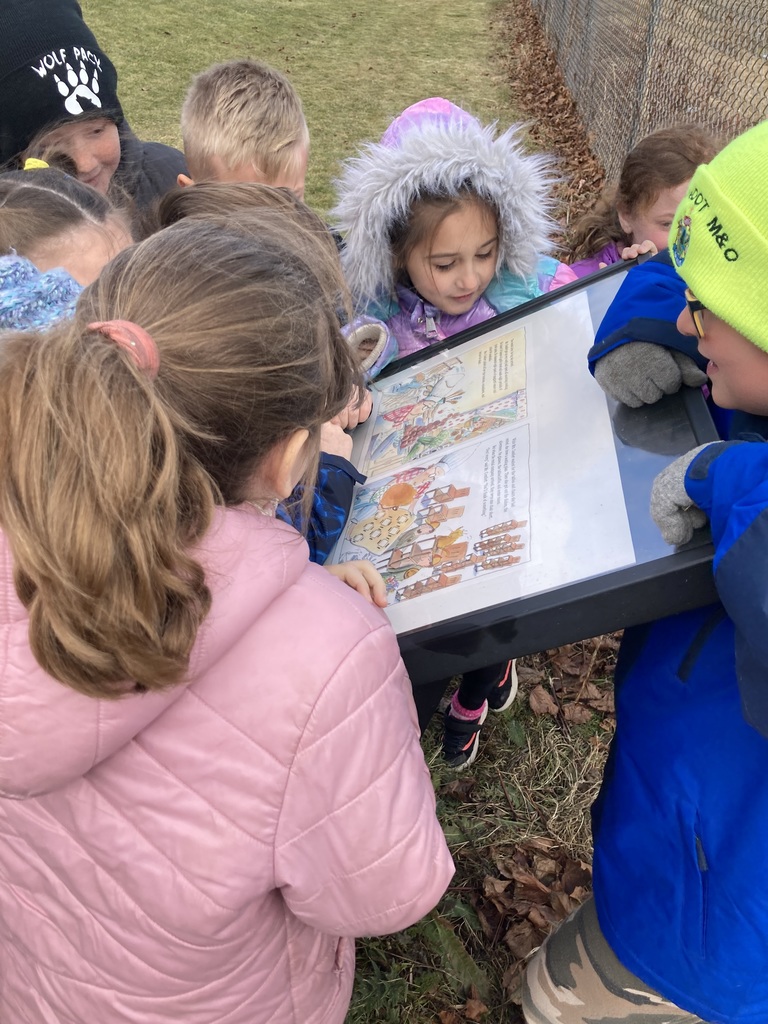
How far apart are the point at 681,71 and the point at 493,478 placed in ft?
20.0

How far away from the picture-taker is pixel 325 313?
1.32 meters

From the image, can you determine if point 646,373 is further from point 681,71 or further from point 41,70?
point 681,71

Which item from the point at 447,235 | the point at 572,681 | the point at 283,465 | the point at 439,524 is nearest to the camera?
the point at 283,465

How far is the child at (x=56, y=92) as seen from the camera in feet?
9.38

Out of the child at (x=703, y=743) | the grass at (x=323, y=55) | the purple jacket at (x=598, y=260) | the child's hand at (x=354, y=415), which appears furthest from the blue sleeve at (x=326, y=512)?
the grass at (x=323, y=55)

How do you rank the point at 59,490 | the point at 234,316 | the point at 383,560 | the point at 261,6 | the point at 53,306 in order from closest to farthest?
1. the point at 59,490
2. the point at 234,316
3. the point at 53,306
4. the point at 383,560
5. the point at 261,6

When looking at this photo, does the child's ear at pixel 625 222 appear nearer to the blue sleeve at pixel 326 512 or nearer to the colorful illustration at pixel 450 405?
the colorful illustration at pixel 450 405

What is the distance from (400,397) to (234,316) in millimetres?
1220

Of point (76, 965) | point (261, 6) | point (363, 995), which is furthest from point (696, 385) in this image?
point (261, 6)

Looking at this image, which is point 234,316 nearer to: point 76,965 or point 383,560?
point 383,560

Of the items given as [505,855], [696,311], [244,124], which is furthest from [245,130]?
[505,855]

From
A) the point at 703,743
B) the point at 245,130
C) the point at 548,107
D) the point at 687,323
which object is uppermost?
the point at 245,130

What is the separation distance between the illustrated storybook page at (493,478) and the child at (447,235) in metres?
0.50

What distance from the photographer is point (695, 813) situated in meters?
1.43
